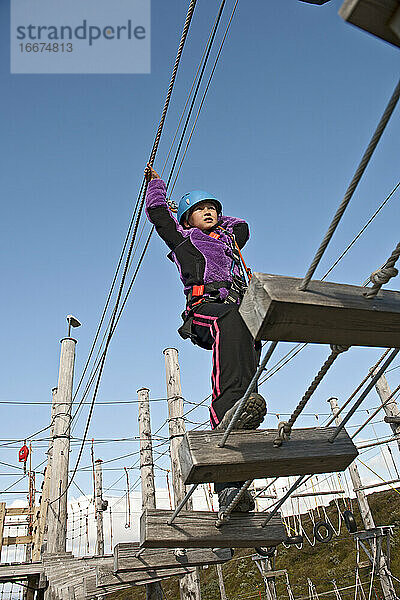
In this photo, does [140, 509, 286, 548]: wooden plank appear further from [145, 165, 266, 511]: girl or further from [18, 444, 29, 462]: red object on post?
[18, 444, 29, 462]: red object on post

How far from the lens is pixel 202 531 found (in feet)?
8.69

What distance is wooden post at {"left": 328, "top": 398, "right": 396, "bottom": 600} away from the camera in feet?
27.9

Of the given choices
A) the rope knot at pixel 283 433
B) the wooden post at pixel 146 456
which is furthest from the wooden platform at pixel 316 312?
the wooden post at pixel 146 456

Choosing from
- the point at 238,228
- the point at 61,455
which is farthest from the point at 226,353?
the point at 61,455

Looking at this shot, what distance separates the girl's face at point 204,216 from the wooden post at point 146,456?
5062 mm

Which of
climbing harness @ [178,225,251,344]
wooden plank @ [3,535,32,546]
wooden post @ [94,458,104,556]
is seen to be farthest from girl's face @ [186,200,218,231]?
wooden post @ [94,458,104,556]

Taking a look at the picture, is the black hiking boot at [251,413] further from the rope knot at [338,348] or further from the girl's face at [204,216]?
the girl's face at [204,216]

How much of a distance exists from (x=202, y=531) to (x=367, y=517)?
861 centimetres

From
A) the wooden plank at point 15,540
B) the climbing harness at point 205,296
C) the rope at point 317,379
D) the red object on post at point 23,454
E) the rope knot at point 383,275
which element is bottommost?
the rope at point 317,379

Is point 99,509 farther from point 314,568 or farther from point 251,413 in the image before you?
point 251,413

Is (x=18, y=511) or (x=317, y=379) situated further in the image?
(x=18, y=511)

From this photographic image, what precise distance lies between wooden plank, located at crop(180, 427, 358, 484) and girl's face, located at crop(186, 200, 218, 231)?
166 cm

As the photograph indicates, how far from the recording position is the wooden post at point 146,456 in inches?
284

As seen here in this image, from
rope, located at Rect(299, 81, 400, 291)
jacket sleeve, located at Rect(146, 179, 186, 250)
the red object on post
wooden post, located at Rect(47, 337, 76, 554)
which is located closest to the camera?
rope, located at Rect(299, 81, 400, 291)
